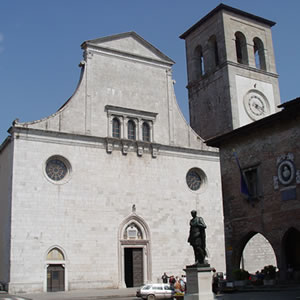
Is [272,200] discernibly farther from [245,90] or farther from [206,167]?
[245,90]

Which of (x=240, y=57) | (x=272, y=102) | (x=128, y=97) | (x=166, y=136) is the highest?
(x=240, y=57)

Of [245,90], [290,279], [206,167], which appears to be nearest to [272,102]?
[245,90]

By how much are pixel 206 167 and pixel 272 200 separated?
34.5 feet

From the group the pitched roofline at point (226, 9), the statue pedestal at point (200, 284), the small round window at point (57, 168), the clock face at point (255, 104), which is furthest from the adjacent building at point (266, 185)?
the pitched roofline at point (226, 9)

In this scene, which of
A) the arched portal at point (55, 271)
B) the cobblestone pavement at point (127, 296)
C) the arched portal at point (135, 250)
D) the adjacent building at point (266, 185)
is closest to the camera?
the cobblestone pavement at point (127, 296)

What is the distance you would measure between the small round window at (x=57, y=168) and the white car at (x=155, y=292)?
26.9ft

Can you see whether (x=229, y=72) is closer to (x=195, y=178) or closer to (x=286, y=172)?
(x=195, y=178)

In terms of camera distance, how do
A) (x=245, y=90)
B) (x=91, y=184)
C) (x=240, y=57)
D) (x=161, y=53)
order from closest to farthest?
(x=91, y=184) → (x=161, y=53) → (x=245, y=90) → (x=240, y=57)

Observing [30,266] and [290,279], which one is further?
[30,266]

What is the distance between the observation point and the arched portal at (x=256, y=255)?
97.9ft

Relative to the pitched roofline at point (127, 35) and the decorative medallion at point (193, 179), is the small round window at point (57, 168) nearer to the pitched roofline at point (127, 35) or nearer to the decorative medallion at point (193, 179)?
Answer: the pitched roofline at point (127, 35)

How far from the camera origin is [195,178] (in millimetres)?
29516

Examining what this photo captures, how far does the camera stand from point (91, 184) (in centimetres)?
2552

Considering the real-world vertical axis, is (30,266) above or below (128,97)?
below
